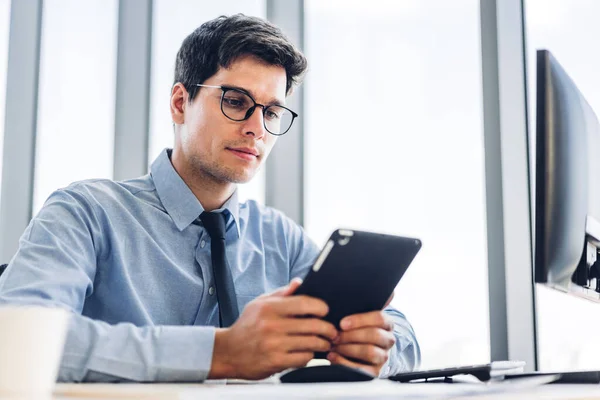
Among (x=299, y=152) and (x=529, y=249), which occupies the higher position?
(x=299, y=152)

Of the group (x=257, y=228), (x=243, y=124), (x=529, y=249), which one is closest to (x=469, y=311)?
(x=529, y=249)

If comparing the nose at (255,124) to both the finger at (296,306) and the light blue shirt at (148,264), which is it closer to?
the light blue shirt at (148,264)

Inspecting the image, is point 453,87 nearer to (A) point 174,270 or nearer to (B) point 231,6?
(B) point 231,6

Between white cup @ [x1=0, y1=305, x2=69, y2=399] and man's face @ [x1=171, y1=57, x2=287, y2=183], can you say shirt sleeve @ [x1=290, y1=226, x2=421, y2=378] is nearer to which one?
man's face @ [x1=171, y1=57, x2=287, y2=183]

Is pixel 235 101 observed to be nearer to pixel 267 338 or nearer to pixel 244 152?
pixel 244 152

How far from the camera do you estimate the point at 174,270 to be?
1518 mm

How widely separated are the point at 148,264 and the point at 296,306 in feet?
1.97

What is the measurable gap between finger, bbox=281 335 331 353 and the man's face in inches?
27.9

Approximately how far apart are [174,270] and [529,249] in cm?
134

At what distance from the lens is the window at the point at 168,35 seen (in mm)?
2688

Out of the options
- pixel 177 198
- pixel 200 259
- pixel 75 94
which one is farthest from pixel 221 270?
pixel 75 94

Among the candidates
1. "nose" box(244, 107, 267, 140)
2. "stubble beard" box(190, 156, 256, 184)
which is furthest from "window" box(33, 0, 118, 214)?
"nose" box(244, 107, 267, 140)

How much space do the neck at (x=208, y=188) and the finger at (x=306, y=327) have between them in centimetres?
73

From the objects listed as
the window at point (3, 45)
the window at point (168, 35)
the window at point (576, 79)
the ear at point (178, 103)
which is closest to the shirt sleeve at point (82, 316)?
the ear at point (178, 103)
